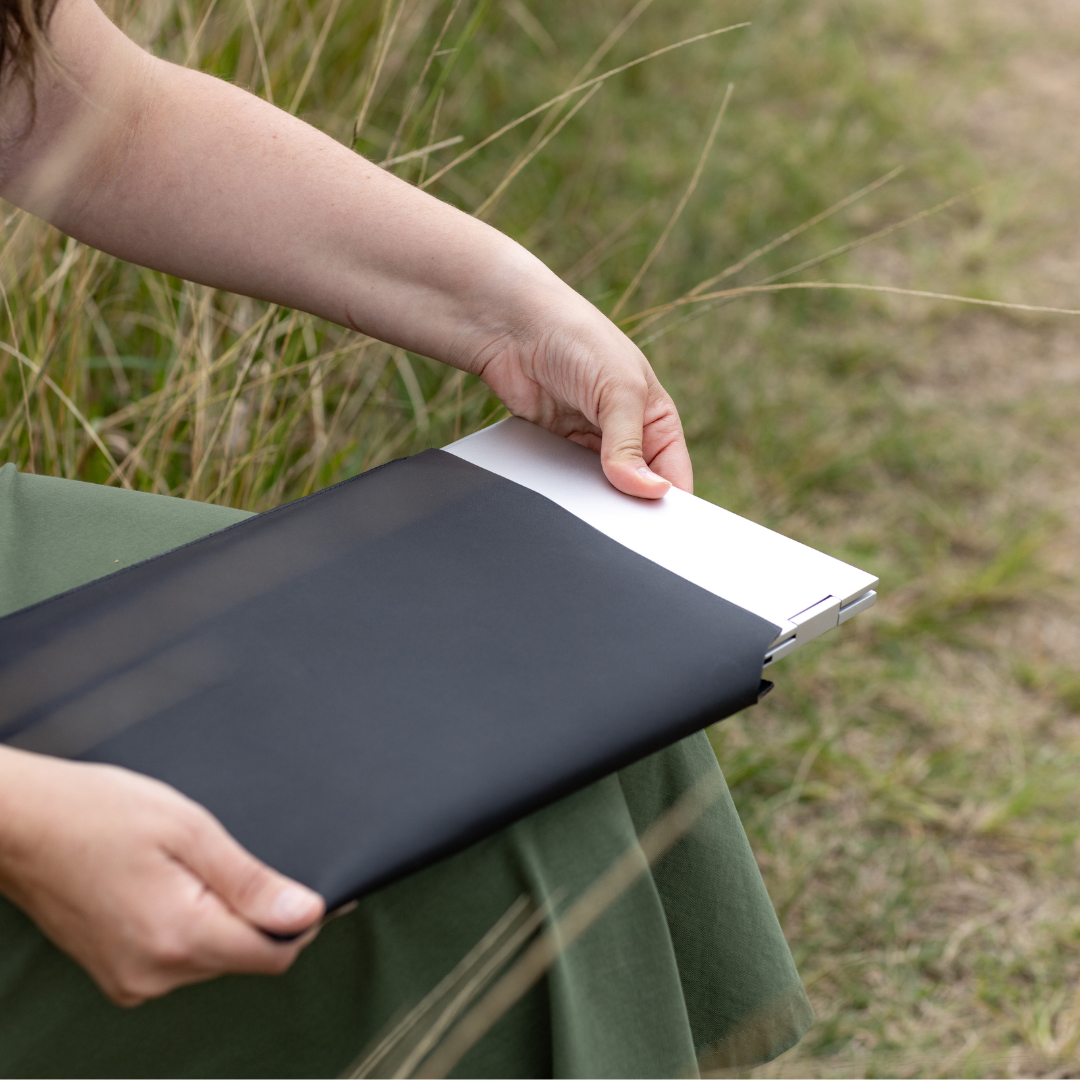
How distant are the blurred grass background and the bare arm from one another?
0.25 meters

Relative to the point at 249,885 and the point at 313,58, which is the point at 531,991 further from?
the point at 313,58

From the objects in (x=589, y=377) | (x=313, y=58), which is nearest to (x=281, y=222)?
(x=589, y=377)

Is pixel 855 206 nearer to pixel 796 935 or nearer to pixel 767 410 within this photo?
pixel 767 410

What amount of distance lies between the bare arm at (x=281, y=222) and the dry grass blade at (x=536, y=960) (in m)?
0.32

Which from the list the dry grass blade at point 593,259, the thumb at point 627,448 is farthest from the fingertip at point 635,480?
the dry grass blade at point 593,259

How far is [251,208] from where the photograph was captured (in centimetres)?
89

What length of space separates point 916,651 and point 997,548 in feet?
1.05

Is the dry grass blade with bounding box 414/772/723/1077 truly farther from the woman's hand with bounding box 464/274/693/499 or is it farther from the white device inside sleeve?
the woman's hand with bounding box 464/274/693/499

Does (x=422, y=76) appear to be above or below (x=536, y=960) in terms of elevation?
above

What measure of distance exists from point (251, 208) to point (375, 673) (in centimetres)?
47

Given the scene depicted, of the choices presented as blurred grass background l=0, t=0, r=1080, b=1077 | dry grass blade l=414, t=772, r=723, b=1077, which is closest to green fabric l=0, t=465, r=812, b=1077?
dry grass blade l=414, t=772, r=723, b=1077

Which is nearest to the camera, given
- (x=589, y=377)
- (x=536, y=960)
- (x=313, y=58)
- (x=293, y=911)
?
(x=293, y=911)

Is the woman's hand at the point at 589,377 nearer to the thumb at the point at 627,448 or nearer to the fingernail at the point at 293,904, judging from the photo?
the thumb at the point at 627,448

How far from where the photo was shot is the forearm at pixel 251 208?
0.88m
